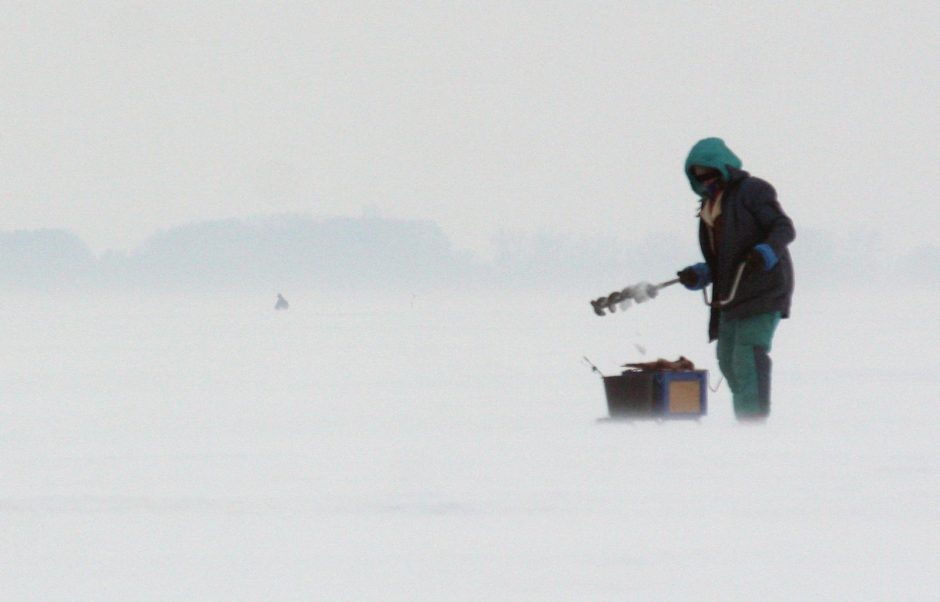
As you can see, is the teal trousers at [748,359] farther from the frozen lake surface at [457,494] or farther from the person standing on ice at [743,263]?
the frozen lake surface at [457,494]

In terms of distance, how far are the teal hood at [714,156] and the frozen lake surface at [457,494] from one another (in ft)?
4.30

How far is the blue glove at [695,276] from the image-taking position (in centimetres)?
897

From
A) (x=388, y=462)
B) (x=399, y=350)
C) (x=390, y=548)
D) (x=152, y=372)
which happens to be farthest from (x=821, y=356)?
(x=390, y=548)

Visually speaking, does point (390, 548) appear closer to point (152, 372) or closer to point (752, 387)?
point (752, 387)

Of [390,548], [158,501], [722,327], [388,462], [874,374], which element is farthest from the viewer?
[874,374]

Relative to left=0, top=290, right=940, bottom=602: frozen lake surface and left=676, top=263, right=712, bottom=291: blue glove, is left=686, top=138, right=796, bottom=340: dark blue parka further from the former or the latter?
left=0, top=290, right=940, bottom=602: frozen lake surface

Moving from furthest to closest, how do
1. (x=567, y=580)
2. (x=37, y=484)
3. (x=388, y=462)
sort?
(x=388, y=462), (x=37, y=484), (x=567, y=580)

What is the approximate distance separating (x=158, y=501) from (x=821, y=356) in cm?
1241

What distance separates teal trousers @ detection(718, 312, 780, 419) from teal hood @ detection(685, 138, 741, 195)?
0.74 metres

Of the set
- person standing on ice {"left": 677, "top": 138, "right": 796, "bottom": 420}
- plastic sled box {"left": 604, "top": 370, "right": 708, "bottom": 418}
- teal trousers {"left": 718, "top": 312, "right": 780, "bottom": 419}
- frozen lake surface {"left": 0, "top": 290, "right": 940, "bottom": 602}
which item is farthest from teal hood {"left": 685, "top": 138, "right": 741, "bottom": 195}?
frozen lake surface {"left": 0, "top": 290, "right": 940, "bottom": 602}

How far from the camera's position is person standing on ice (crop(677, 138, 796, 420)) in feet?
28.4

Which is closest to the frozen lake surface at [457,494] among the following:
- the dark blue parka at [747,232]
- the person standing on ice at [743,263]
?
the person standing on ice at [743,263]

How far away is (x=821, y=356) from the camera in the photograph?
1794 cm

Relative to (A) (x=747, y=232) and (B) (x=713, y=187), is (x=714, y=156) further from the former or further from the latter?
(A) (x=747, y=232)
